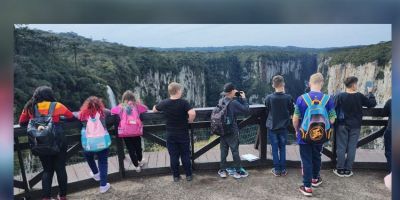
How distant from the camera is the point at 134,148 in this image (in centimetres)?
450

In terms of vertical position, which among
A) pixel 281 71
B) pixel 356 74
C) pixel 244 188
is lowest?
pixel 244 188

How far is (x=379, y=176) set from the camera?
4477 mm

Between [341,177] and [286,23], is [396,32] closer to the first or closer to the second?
[286,23]

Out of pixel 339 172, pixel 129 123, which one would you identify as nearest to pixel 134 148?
pixel 129 123

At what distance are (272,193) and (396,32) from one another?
3.60 m

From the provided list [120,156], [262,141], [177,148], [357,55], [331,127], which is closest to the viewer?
[331,127]

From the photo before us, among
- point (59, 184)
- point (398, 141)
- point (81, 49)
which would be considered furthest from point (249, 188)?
point (81, 49)

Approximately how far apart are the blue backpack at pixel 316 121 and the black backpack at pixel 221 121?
93cm

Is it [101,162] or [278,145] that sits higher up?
[278,145]

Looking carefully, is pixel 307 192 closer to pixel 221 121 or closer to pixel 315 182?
pixel 315 182

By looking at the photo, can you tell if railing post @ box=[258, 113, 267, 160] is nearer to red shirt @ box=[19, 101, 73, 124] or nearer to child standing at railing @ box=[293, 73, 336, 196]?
child standing at railing @ box=[293, 73, 336, 196]

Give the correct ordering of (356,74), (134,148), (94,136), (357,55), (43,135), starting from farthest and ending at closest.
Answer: (357,55) → (356,74) → (134,148) → (94,136) → (43,135)

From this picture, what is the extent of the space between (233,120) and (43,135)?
2097 mm

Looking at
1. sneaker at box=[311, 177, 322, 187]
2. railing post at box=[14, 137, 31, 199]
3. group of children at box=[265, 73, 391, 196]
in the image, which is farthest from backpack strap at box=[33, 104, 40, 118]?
sneaker at box=[311, 177, 322, 187]
